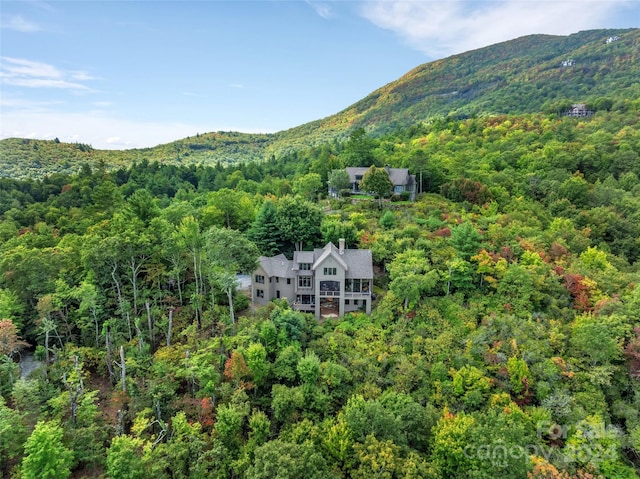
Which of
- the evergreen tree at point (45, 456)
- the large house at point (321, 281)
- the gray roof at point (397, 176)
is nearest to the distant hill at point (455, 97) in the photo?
the gray roof at point (397, 176)

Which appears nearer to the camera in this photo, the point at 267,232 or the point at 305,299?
the point at 305,299

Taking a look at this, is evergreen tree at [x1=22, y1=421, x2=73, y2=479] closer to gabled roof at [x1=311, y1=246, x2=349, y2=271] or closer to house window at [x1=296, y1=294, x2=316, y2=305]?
house window at [x1=296, y1=294, x2=316, y2=305]

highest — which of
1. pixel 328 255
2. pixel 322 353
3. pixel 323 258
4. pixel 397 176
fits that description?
pixel 397 176

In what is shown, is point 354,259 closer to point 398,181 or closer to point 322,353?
point 322,353

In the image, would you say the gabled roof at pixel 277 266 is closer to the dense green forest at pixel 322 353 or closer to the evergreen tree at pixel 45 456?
the dense green forest at pixel 322 353

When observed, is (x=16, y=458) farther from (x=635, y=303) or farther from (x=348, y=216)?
(x=635, y=303)

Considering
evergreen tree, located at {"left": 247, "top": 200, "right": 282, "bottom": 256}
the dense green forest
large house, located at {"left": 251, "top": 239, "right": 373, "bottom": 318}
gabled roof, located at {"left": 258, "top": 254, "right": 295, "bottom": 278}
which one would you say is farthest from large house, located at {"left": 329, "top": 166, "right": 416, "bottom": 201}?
gabled roof, located at {"left": 258, "top": 254, "right": 295, "bottom": 278}

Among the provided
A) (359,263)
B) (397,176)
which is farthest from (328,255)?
(397,176)
